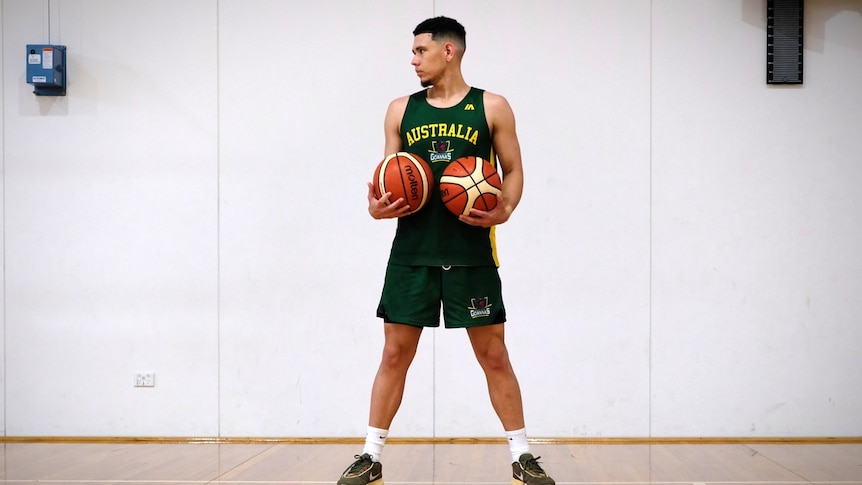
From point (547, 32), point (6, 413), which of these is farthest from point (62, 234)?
point (547, 32)

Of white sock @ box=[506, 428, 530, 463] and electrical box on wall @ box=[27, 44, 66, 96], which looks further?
electrical box on wall @ box=[27, 44, 66, 96]

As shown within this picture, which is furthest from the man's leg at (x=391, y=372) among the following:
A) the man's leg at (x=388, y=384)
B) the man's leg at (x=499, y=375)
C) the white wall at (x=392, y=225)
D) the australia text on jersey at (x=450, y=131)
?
the white wall at (x=392, y=225)

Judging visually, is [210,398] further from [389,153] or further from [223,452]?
[389,153]

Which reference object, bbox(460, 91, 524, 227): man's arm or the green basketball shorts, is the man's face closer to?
bbox(460, 91, 524, 227): man's arm

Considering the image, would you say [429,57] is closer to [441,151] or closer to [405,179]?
[441,151]

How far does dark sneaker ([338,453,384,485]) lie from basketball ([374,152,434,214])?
2.99 ft

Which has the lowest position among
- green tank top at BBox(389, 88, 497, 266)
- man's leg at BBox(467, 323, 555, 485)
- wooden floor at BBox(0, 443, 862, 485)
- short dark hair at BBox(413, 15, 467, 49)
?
wooden floor at BBox(0, 443, 862, 485)

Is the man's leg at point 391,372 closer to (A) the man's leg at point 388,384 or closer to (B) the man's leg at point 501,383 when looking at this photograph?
(A) the man's leg at point 388,384

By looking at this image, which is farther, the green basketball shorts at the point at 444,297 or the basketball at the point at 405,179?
the green basketball shorts at the point at 444,297

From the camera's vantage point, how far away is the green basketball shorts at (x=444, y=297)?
288 centimetres

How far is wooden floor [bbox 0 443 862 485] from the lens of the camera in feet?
10.9

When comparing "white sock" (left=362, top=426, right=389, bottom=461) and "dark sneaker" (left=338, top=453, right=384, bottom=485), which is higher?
"white sock" (left=362, top=426, right=389, bottom=461)

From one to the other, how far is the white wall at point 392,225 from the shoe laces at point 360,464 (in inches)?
60.1

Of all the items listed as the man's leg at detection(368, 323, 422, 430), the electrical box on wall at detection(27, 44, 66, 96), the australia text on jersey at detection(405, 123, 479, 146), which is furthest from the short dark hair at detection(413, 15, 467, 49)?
the electrical box on wall at detection(27, 44, 66, 96)
